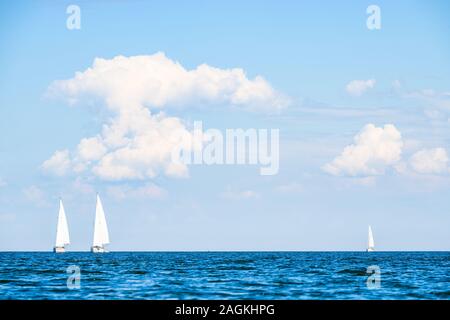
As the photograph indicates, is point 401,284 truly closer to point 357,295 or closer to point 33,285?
point 357,295

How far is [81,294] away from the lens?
5047cm
